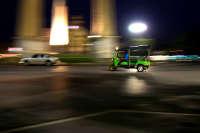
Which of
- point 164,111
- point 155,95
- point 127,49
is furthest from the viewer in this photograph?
point 127,49

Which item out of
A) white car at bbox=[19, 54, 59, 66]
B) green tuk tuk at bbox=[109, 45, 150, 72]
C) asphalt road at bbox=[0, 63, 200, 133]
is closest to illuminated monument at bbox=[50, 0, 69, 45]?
white car at bbox=[19, 54, 59, 66]

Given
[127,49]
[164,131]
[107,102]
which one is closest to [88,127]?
[164,131]

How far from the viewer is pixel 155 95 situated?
635 inches

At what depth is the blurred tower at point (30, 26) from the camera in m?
64.2

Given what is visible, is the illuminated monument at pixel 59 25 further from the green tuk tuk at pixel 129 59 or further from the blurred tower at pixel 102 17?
the green tuk tuk at pixel 129 59

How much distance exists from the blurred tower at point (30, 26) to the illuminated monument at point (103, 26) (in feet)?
25.9

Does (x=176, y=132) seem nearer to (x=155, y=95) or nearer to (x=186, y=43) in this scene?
(x=155, y=95)

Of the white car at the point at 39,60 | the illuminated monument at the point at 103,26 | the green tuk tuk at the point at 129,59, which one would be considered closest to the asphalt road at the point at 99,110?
the green tuk tuk at the point at 129,59

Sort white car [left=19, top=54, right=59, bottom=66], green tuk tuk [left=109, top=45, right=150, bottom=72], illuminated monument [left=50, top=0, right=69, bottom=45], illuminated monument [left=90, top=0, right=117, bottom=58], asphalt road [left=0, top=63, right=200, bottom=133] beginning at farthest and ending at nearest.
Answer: illuminated monument [left=50, top=0, right=69, bottom=45] < illuminated monument [left=90, top=0, right=117, bottom=58] < white car [left=19, top=54, right=59, bottom=66] < green tuk tuk [left=109, top=45, right=150, bottom=72] < asphalt road [left=0, top=63, right=200, bottom=133]

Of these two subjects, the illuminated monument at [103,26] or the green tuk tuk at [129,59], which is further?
the illuminated monument at [103,26]

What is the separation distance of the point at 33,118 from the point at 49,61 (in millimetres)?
37104

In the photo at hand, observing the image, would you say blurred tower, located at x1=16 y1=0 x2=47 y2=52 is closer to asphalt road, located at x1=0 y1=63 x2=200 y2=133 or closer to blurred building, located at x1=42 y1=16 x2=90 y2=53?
blurred building, located at x1=42 y1=16 x2=90 y2=53

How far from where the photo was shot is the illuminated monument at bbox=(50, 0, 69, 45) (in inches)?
2697

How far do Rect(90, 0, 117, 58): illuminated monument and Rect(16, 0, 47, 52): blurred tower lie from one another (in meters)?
7.90
